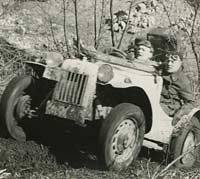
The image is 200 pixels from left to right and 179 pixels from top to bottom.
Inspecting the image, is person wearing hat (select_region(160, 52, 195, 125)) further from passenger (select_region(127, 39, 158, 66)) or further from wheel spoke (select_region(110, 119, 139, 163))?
wheel spoke (select_region(110, 119, 139, 163))

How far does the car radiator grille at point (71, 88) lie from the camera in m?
7.68

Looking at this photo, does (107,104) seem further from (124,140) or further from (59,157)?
(59,157)

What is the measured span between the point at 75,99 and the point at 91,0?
6.88m

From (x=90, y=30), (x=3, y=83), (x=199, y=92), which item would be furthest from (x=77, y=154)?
(x=90, y=30)

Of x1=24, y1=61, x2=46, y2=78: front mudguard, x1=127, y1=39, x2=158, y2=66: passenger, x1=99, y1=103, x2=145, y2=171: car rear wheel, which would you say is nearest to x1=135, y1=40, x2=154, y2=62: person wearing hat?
x1=127, y1=39, x2=158, y2=66: passenger

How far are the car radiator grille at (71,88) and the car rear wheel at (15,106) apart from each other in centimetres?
57

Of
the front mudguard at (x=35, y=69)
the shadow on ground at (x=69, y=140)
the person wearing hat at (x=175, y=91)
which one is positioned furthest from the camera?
the person wearing hat at (x=175, y=91)

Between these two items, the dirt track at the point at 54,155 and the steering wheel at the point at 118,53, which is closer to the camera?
the dirt track at the point at 54,155

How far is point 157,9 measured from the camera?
47.6 ft

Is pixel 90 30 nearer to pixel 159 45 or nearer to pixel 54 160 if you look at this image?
pixel 159 45

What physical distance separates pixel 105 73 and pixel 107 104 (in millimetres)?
637

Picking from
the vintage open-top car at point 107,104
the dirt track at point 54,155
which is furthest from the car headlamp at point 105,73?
the dirt track at point 54,155

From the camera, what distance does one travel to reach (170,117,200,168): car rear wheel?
28.0 feet

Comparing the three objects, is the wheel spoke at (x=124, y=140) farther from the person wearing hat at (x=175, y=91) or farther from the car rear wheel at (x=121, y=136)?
the person wearing hat at (x=175, y=91)
